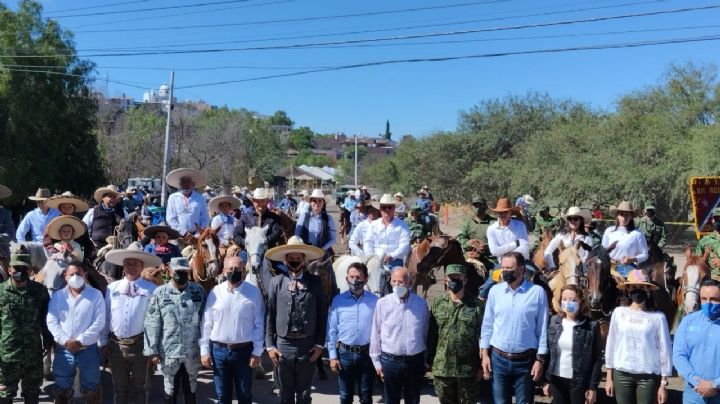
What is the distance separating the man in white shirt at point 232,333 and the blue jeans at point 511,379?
2.17 m

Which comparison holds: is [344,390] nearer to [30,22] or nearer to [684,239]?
[684,239]

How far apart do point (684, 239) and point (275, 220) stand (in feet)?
67.9

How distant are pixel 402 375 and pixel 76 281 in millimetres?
3140

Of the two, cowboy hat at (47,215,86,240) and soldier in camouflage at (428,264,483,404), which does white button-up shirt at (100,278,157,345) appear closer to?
cowboy hat at (47,215,86,240)

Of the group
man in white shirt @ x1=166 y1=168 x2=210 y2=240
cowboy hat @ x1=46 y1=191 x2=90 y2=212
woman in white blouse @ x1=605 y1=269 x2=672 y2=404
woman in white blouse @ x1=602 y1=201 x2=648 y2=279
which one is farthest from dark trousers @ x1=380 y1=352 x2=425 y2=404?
cowboy hat @ x1=46 y1=191 x2=90 y2=212

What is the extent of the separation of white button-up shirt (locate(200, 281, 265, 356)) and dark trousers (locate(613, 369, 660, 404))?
3.17 metres

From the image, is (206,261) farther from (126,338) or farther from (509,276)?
(509,276)

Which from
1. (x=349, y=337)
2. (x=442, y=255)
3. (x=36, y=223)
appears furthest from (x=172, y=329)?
(x=36, y=223)

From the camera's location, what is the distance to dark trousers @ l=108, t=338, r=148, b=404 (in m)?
5.92

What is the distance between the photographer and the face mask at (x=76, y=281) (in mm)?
5762

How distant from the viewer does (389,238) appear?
27.1 feet

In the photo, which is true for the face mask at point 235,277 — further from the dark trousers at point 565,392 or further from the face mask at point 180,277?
the dark trousers at point 565,392

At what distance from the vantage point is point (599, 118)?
3288cm

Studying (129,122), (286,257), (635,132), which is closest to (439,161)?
(635,132)
